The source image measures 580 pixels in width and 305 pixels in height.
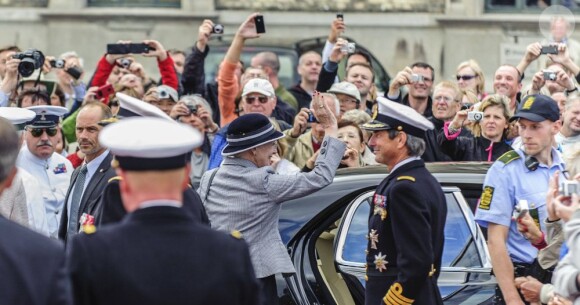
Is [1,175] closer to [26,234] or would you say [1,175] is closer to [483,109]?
[26,234]

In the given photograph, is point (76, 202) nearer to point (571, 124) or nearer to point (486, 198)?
point (486, 198)

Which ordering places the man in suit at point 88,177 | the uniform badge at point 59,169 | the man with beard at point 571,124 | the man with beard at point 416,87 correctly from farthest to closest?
the man with beard at point 416,87
the uniform badge at point 59,169
the man with beard at point 571,124
the man in suit at point 88,177

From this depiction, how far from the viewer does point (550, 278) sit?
7633 mm

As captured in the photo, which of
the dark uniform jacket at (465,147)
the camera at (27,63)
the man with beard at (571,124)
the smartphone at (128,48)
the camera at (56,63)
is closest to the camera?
the man with beard at (571,124)

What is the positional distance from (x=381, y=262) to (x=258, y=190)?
37.5 inches

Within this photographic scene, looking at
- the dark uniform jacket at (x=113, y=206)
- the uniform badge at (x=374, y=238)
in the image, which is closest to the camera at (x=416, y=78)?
the uniform badge at (x=374, y=238)

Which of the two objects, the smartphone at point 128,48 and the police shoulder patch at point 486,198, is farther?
the smartphone at point 128,48

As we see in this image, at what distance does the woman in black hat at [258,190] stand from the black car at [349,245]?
196mm

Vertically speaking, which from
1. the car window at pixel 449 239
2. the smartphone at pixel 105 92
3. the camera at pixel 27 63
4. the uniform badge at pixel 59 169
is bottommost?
the smartphone at pixel 105 92

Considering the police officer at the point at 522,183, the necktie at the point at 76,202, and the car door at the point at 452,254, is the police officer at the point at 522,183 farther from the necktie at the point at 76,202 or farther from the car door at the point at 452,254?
the necktie at the point at 76,202

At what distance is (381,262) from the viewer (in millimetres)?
7605

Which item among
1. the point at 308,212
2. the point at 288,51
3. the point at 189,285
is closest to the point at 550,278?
the point at 308,212

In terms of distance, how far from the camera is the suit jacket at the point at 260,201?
816 cm

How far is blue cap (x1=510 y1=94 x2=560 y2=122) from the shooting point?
26.2 feet
